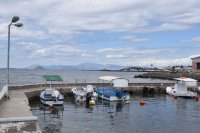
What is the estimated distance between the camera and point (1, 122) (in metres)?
17.3

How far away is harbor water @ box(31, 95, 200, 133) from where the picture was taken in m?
27.4

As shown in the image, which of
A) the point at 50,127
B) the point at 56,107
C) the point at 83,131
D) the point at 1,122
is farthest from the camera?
the point at 56,107

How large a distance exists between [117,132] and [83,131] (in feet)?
8.02

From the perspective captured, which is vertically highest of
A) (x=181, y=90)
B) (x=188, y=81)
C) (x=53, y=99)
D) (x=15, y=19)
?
(x=15, y=19)

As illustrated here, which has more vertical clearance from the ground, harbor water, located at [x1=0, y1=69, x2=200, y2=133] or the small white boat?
the small white boat

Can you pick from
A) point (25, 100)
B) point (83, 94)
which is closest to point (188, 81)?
point (83, 94)

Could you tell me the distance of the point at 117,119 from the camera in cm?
3294

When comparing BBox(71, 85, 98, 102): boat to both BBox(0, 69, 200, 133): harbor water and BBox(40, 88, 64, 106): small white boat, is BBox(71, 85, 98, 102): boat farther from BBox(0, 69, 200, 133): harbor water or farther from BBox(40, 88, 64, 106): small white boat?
BBox(40, 88, 64, 106): small white boat

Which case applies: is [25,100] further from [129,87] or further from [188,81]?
[188,81]

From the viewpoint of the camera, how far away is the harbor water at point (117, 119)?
27384 mm

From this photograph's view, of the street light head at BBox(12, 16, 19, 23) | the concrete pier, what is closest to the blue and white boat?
the concrete pier

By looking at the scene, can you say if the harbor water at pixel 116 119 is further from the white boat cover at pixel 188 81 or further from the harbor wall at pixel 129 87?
the white boat cover at pixel 188 81

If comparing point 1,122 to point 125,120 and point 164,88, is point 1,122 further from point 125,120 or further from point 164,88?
point 164,88

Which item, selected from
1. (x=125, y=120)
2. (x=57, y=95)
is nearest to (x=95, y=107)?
(x=57, y=95)
